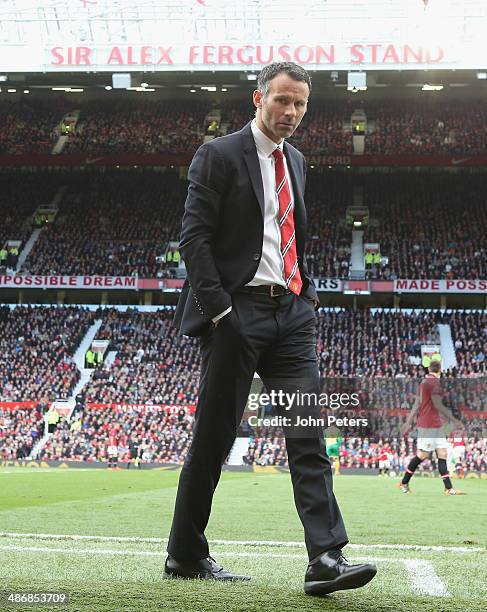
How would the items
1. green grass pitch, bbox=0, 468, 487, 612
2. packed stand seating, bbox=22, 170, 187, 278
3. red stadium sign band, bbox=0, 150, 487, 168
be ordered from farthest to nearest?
packed stand seating, bbox=22, 170, 187, 278, red stadium sign band, bbox=0, 150, 487, 168, green grass pitch, bbox=0, 468, 487, 612

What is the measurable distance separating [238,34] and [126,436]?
17398 millimetres

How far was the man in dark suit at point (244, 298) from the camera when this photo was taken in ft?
13.0

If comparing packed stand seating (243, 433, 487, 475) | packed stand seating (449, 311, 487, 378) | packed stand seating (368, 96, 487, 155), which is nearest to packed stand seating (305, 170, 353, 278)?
packed stand seating (368, 96, 487, 155)

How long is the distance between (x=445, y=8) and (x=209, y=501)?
35745 mm

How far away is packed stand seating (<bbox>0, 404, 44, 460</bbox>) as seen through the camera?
3216 cm

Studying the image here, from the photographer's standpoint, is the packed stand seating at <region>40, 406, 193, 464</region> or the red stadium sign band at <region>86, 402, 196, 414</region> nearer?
the packed stand seating at <region>40, 406, 193, 464</region>

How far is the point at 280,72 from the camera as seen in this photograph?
3998 mm

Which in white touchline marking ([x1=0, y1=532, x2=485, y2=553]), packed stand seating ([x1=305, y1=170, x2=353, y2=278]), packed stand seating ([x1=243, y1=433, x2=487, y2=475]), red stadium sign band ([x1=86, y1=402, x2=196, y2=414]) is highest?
packed stand seating ([x1=305, y1=170, x2=353, y2=278])

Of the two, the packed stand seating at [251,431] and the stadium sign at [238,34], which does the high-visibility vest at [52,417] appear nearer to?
the packed stand seating at [251,431]

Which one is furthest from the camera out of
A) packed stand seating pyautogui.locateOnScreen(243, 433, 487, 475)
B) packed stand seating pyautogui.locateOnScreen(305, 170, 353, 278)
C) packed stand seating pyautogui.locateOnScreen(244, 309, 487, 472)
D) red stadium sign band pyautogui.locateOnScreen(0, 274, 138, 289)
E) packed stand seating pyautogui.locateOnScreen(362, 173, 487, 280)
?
red stadium sign band pyautogui.locateOnScreen(0, 274, 138, 289)

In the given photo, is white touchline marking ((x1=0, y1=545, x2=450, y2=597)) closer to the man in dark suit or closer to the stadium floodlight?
the man in dark suit

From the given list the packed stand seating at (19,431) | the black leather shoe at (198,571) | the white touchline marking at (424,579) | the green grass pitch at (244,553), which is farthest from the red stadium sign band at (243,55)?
the black leather shoe at (198,571)

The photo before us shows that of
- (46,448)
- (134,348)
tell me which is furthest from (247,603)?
(134,348)

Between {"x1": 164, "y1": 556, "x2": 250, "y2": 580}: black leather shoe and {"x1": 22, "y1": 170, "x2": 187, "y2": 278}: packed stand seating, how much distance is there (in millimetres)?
39688
